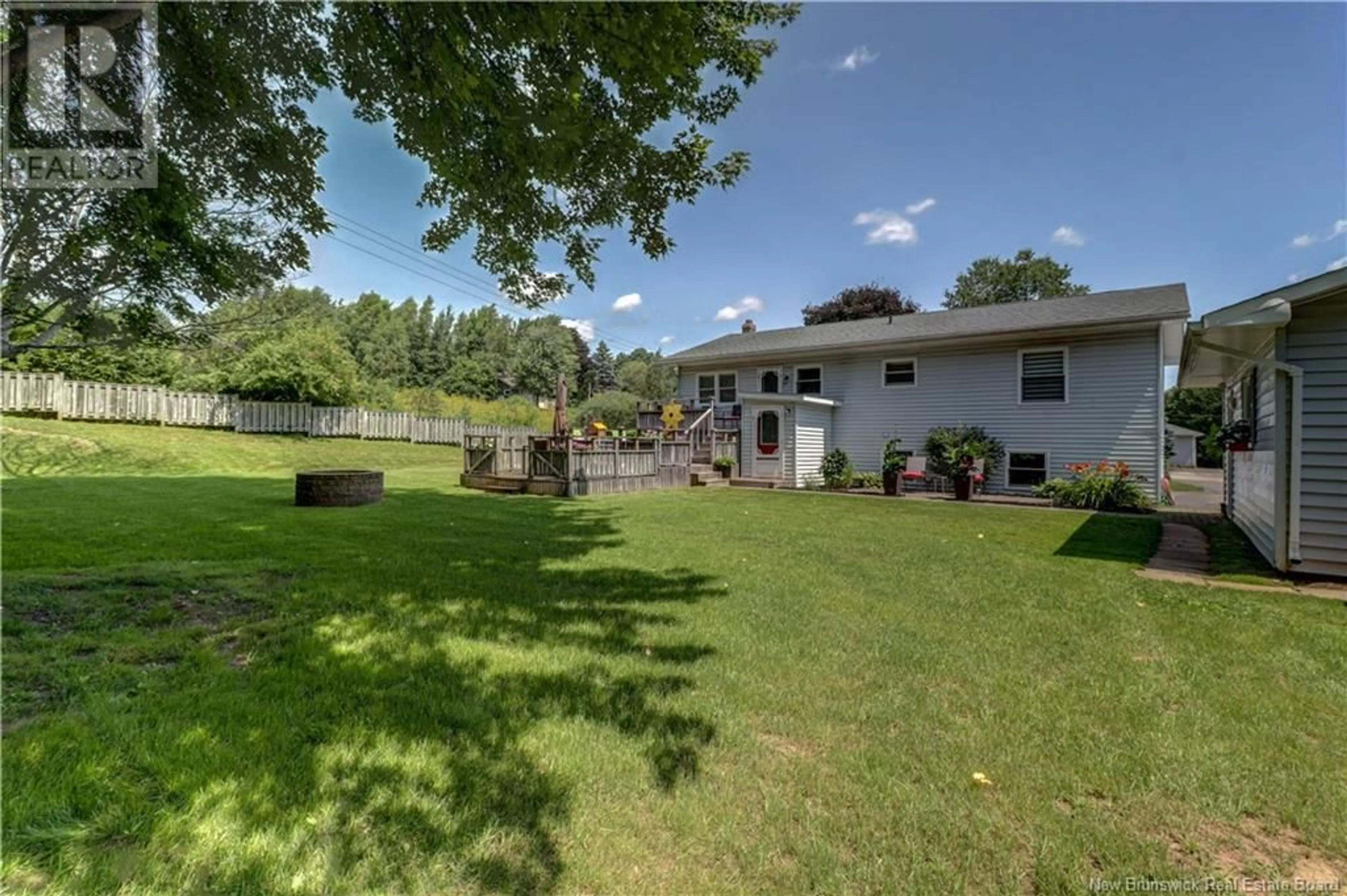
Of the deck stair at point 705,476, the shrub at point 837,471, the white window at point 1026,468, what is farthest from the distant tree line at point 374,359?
the white window at point 1026,468

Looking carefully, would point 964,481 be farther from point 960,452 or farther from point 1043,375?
point 1043,375

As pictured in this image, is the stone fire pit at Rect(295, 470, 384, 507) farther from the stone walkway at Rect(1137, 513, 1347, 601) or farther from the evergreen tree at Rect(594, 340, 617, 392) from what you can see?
the evergreen tree at Rect(594, 340, 617, 392)

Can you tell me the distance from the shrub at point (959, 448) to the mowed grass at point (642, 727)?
30.0ft

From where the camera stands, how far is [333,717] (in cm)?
251

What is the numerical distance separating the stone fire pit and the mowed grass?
3.40 m

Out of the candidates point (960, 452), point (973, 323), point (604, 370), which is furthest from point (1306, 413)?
point (604, 370)

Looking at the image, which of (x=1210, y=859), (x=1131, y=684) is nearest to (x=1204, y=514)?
(x=1131, y=684)

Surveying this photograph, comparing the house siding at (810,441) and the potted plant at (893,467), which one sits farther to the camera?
the house siding at (810,441)

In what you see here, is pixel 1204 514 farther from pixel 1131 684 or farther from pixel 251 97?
pixel 251 97

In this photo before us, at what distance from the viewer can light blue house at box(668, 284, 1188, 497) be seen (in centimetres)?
1281

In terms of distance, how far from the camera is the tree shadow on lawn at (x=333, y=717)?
1710mm

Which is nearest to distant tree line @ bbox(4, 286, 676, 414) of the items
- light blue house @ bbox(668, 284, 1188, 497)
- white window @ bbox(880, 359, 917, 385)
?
light blue house @ bbox(668, 284, 1188, 497)

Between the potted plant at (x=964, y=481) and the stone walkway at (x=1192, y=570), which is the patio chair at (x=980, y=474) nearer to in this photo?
the potted plant at (x=964, y=481)

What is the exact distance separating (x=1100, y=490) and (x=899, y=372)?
5.84 m
